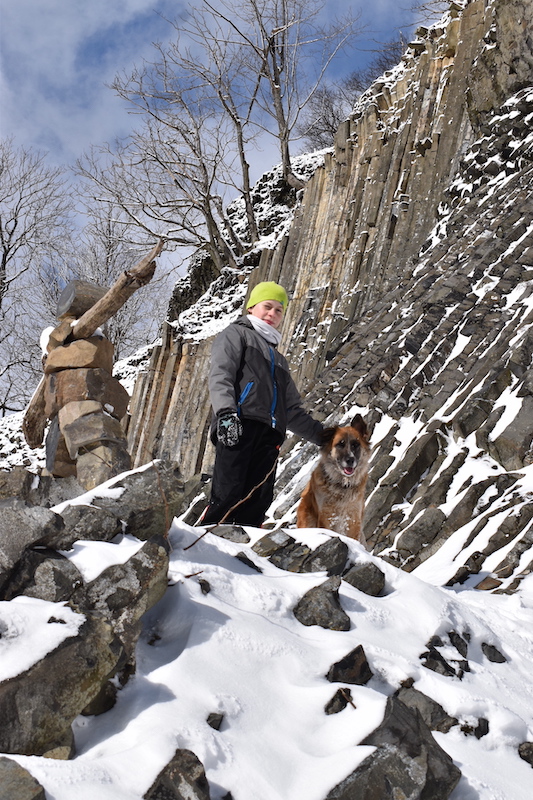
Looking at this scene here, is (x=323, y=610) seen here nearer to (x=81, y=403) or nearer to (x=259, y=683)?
(x=259, y=683)

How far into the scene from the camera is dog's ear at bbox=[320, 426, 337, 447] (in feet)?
15.1

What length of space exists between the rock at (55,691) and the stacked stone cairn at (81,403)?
280 centimetres

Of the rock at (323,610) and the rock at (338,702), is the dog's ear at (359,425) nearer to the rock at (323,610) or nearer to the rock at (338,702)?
the rock at (323,610)

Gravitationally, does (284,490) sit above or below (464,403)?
below

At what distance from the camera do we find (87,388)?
16.7 feet

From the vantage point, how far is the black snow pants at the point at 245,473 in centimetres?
420

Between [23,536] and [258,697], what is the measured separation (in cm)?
101

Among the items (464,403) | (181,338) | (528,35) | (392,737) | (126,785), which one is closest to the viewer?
(126,785)

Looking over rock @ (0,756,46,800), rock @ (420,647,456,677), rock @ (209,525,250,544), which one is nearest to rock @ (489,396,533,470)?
rock @ (209,525,250,544)

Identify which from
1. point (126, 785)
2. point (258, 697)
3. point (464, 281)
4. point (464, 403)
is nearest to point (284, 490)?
point (464, 403)

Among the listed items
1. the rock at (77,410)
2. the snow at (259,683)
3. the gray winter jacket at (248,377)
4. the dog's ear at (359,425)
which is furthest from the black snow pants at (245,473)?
the rock at (77,410)

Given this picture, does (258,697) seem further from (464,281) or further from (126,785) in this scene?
(464,281)

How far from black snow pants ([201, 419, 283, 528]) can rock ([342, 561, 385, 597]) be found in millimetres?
1044

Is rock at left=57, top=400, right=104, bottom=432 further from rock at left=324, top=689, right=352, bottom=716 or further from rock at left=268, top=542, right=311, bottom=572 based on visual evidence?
rock at left=324, top=689, right=352, bottom=716
